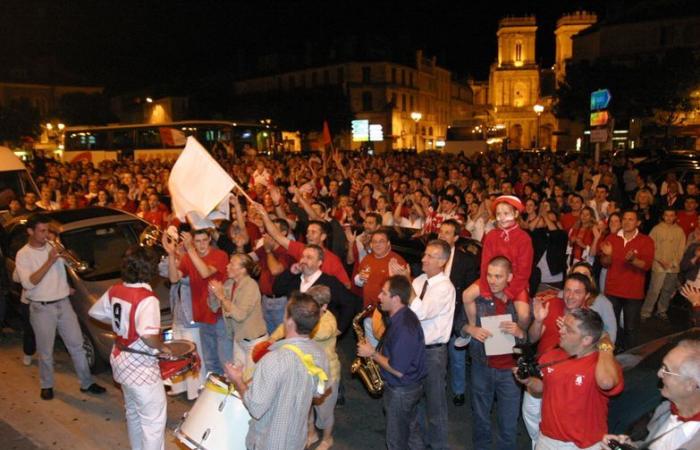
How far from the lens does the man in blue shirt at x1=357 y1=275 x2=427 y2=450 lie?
421cm

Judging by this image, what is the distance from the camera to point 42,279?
6.10 meters

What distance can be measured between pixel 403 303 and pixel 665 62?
41888 mm

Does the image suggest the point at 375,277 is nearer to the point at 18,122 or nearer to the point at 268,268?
the point at 268,268

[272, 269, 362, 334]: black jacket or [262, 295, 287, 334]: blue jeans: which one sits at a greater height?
[272, 269, 362, 334]: black jacket

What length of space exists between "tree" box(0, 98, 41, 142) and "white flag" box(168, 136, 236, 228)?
199 ft

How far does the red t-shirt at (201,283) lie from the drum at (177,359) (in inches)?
46.3

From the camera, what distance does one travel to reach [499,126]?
8562 centimetres

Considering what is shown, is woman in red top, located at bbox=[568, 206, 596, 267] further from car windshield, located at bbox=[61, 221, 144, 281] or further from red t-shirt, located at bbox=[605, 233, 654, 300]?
car windshield, located at bbox=[61, 221, 144, 281]

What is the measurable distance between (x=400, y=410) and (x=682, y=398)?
6.65 ft

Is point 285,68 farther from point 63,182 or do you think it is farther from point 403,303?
point 403,303

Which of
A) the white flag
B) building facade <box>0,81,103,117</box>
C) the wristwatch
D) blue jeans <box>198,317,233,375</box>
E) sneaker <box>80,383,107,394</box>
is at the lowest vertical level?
sneaker <box>80,383,107,394</box>

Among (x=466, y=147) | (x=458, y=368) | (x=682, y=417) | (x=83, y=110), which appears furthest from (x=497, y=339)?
(x=83, y=110)

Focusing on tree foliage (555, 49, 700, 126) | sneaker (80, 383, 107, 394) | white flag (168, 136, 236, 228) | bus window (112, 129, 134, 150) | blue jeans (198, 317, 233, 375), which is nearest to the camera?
white flag (168, 136, 236, 228)

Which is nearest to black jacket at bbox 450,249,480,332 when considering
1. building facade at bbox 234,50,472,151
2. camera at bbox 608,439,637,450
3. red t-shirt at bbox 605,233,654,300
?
red t-shirt at bbox 605,233,654,300
